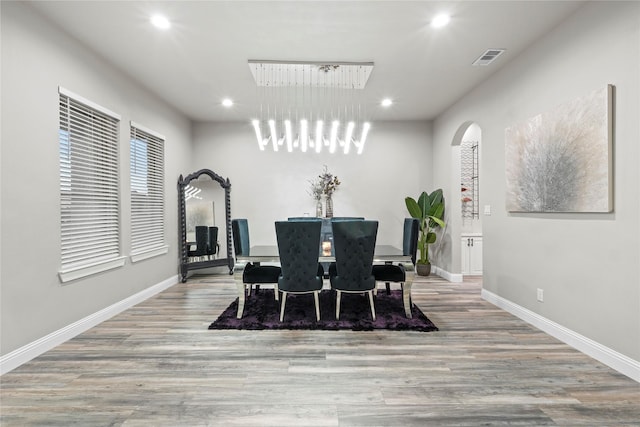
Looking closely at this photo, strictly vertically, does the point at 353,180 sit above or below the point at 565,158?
above

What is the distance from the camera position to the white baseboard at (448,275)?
16.3ft

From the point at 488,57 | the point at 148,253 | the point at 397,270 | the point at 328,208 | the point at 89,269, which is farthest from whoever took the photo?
the point at 328,208

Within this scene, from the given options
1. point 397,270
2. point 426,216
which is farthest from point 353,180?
point 397,270

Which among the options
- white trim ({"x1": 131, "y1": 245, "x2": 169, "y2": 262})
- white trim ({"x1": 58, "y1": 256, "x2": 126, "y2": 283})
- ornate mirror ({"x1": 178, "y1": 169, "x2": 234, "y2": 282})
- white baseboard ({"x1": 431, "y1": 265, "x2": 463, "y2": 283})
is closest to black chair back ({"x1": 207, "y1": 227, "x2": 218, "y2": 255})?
ornate mirror ({"x1": 178, "y1": 169, "x2": 234, "y2": 282})

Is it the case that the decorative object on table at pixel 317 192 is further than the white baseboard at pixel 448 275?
Yes

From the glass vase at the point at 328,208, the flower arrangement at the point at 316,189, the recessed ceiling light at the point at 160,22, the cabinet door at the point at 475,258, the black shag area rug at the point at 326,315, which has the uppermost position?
the recessed ceiling light at the point at 160,22

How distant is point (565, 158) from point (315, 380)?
8.94 ft

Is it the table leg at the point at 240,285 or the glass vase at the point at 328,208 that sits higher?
the glass vase at the point at 328,208

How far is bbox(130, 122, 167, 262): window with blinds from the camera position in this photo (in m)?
3.93

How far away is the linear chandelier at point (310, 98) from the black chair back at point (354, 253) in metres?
1.11

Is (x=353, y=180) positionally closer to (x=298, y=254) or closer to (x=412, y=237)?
(x=412, y=237)

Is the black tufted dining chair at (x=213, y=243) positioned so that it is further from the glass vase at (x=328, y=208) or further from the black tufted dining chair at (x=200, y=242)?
the glass vase at (x=328, y=208)

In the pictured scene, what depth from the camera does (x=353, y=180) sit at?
231 inches

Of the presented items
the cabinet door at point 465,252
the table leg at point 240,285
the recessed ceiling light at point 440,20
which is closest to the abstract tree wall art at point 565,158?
the recessed ceiling light at point 440,20
